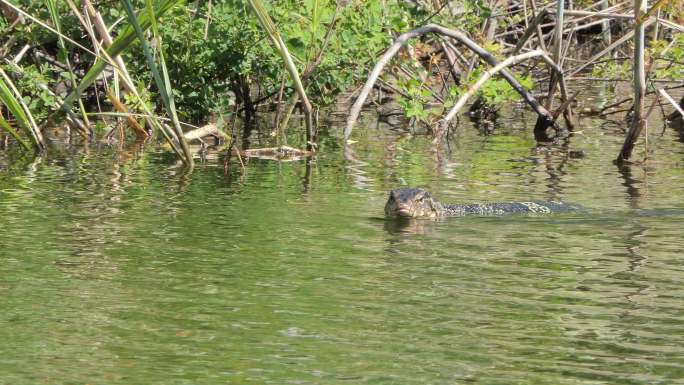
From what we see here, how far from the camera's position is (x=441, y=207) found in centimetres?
1091

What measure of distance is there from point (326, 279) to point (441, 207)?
10.6 feet

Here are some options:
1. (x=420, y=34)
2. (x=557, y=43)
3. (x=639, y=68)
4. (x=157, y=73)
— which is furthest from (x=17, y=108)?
(x=557, y=43)

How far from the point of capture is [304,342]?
6219 millimetres

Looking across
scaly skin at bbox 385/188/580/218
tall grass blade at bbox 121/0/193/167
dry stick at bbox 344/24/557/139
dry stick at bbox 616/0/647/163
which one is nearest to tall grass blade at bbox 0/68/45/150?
tall grass blade at bbox 121/0/193/167

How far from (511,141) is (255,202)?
22.4ft

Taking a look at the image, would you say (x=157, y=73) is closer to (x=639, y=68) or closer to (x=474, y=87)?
(x=474, y=87)

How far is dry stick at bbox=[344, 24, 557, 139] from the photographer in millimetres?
14188

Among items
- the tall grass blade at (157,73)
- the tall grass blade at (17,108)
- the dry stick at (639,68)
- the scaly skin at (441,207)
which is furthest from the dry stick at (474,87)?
the tall grass blade at (17,108)

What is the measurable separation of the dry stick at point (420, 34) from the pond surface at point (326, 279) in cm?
119

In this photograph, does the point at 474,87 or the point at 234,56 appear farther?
the point at 234,56

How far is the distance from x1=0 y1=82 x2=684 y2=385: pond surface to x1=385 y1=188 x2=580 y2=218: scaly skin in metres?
0.20

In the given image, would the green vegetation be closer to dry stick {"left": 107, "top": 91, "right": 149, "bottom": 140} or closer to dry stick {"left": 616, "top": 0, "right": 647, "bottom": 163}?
dry stick {"left": 107, "top": 91, "right": 149, "bottom": 140}

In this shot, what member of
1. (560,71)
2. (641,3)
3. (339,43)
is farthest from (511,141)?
(641,3)

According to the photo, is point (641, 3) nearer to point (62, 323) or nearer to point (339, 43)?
point (339, 43)
